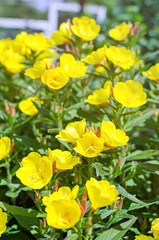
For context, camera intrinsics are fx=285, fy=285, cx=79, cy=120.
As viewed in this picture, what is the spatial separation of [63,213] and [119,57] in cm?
84

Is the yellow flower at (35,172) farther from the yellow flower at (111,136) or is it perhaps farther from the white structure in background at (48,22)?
the white structure in background at (48,22)

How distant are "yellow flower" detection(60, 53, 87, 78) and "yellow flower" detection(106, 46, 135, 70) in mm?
153

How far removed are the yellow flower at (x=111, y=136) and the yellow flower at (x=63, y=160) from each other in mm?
141

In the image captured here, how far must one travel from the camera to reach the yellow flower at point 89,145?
1123 mm

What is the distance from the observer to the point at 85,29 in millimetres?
1747

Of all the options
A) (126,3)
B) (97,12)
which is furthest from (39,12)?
(97,12)

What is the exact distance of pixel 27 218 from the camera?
53.1 inches

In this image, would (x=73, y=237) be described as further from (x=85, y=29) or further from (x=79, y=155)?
(x=85, y=29)

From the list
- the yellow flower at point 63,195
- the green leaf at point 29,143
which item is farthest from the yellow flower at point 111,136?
the green leaf at point 29,143

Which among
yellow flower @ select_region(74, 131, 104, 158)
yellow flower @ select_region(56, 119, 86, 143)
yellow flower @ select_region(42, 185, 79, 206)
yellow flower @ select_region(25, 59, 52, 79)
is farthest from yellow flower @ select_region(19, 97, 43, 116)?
yellow flower @ select_region(42, 185, 79, 206)

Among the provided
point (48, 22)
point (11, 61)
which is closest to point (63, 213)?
point (11, 61)

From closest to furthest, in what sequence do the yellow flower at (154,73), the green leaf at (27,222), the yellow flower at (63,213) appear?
the yellow flower at (63,213) → the green leaf at (27,222) → the yellow flower at (154,73)

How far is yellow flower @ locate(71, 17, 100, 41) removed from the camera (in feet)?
5.61

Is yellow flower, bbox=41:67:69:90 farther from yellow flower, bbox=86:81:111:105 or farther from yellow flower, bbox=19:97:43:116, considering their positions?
yellow flower, bbox=19:97:43:116
